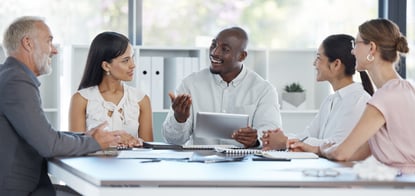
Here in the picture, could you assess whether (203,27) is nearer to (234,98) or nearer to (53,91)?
(53,91)

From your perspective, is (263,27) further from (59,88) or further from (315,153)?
(315,153)

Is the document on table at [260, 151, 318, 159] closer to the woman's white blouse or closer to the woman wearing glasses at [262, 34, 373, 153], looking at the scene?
the woman wearing glasses at [262, 34, 373, 153]

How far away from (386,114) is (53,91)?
114 inches

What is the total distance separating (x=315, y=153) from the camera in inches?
120

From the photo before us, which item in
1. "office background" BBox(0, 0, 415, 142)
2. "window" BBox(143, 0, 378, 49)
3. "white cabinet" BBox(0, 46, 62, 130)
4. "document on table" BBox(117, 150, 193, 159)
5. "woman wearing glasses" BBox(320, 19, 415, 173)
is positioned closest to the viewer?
"woman wearing glasses" BBox(320, 19, 415, 173)

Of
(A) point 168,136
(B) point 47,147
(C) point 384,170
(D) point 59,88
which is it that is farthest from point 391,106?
(D) point 59,88

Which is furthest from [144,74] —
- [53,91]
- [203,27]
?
[203,27]

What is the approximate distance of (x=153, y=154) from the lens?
115 inches

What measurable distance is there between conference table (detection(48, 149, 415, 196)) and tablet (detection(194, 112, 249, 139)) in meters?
0.93

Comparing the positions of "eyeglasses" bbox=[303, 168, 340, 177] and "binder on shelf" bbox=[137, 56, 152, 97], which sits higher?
"binder on shelf" bbox=[137, 56, 152, 97]

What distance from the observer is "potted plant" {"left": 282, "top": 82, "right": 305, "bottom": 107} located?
17.0 feet

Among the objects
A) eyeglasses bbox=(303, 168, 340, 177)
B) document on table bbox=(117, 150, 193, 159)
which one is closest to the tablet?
document on table bbox=(117, 150, 193, 159)

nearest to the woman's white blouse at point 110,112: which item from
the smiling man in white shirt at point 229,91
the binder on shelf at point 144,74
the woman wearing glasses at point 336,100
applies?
the smiling man in white shirt at point 229,91

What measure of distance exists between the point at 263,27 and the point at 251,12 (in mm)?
142
